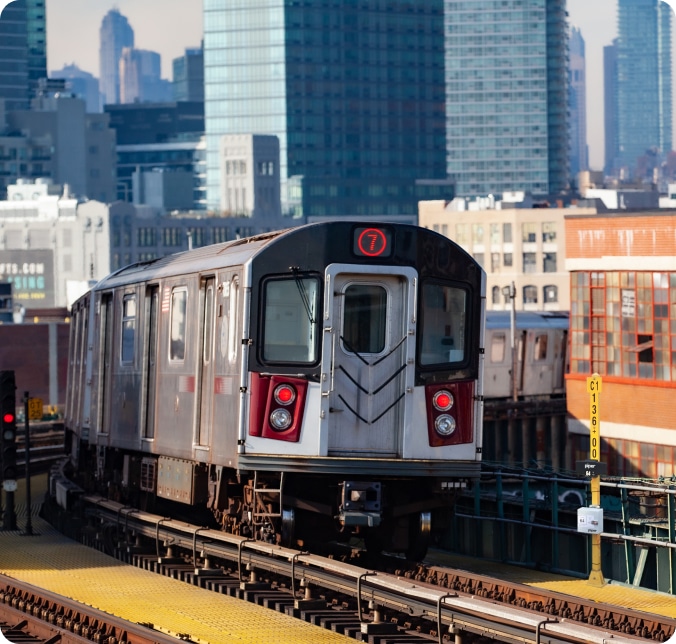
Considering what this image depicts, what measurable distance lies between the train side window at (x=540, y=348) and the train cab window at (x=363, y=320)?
35086 millimetres

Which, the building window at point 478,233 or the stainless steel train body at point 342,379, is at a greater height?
the building window at point 478,233

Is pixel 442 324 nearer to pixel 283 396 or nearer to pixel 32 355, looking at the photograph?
pixel 283 396

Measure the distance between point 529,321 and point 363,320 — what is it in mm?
35892

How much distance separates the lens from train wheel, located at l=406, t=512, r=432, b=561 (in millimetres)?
19094

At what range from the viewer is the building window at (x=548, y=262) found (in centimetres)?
13706

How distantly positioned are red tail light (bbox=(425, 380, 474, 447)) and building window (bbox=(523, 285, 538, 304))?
398 ft

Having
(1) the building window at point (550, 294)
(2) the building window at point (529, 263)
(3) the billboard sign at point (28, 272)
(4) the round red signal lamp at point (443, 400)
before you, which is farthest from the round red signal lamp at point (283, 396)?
(3) the billboard sign at point (28, 272)

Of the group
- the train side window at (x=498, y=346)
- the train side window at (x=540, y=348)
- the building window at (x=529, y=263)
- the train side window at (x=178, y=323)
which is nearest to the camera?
the train side window at (x=178, y=323)

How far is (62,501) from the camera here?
89.6 feet

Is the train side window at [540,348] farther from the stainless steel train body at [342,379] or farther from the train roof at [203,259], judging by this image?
the stainless steel train body at [342,379]

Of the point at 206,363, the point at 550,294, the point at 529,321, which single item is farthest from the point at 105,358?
the point at 550,294

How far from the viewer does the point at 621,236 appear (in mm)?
37219

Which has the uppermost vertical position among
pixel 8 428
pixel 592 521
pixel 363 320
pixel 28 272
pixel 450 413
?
pixel 28 272

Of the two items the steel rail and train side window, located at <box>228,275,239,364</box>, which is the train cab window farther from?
the steel rail
